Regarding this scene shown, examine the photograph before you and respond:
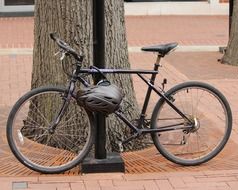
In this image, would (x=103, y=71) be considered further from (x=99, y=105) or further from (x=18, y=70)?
(x=18, y=70)

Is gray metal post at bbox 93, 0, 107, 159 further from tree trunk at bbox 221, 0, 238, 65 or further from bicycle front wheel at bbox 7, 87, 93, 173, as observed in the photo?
tree trunk at bbox 221, 0, 238, 65

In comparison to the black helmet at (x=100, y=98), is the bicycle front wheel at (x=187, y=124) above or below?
below

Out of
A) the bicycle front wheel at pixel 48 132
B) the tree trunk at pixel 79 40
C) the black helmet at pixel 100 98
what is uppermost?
the tree trunk at pixel 79 40

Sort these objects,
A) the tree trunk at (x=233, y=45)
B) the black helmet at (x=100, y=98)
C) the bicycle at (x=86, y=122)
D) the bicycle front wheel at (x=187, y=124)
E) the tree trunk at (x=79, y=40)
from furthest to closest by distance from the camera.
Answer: the tree trunk at (x=233, y=45)
the tree trunk at (x=79, y=40)
the bicycle front wheel at (x=187, y=124)
the bicycle at (x=86, y=122)
the black helmet at (x=100, y=98)

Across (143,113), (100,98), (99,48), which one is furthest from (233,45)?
(100,98)

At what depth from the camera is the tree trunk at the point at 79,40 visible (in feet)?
18.4

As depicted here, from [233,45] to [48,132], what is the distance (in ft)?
20.1

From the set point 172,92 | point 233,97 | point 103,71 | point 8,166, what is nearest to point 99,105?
point 103,71

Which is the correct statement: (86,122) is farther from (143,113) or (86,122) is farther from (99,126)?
(143,113)

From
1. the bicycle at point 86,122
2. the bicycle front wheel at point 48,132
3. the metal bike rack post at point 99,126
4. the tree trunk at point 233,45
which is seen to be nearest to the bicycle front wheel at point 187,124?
the bicycle at point 86,122

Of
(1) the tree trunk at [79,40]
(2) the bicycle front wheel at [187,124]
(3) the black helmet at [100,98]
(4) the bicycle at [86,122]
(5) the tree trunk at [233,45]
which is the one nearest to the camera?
(3) the black helmet at [100,98]

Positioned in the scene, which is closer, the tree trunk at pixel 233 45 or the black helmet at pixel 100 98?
the black helmet at pixel 100 98

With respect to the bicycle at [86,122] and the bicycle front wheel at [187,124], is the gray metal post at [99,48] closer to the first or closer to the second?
the bicycle at [86,122]

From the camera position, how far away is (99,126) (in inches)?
203
